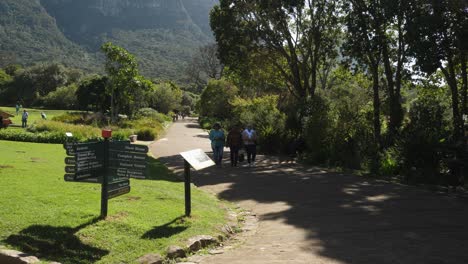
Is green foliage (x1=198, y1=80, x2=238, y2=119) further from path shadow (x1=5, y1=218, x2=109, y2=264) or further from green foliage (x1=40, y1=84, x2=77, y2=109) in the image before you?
path shadow (x1=5, y1=218, x2=109, y2=264)

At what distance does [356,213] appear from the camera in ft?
28.6

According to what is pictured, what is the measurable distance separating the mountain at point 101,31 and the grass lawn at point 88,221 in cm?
13194

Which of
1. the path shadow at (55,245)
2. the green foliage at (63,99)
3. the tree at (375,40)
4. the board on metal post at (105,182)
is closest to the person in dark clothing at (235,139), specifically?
the tree at (375,40)

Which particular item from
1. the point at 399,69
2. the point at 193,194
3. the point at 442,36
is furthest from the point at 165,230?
the point at 399,69

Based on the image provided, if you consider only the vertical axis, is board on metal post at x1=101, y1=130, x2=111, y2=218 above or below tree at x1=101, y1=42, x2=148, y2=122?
below

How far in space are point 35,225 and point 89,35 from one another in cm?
16296

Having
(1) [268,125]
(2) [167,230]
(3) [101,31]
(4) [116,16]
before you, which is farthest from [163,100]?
(4) [116,16]

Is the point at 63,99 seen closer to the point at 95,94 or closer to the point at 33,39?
the point at 95,94

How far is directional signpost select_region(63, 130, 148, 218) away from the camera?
6.74 metres

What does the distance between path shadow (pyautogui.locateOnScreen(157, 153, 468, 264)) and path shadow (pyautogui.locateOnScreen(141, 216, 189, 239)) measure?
163 cm

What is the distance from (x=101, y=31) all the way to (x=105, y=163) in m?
165

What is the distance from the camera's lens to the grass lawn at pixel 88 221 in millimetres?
5668

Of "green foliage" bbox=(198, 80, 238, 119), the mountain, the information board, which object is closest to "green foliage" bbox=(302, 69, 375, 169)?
the information board

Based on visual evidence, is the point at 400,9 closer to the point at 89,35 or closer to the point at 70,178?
the point at 70,178
